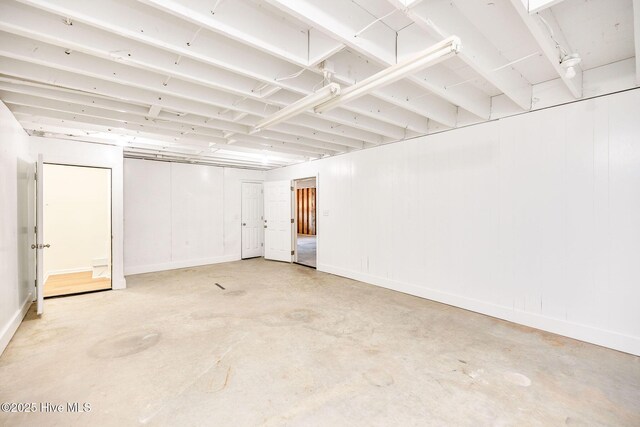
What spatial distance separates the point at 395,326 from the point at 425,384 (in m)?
1.03

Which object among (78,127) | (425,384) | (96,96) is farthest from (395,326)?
(78,127)

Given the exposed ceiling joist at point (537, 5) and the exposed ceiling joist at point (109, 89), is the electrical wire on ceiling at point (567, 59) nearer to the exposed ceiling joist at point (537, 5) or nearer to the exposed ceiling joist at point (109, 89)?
the exposed ceiling joist at point (537, 5)

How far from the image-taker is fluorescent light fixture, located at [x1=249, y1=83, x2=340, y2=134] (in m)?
2.36

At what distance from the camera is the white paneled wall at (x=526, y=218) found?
263 centimetres

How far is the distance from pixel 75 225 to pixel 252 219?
3.71 meters

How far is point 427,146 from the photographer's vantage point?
Result: 13.5 ft

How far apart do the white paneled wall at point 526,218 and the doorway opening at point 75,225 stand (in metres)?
5.39

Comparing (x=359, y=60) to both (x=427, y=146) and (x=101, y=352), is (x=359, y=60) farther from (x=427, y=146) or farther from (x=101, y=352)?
(x=101, y=352)

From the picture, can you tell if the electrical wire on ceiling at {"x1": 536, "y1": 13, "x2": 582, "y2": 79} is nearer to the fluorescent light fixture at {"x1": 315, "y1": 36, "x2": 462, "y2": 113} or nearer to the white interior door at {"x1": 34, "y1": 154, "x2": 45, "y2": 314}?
the fluorescent light fixture at {"x1": 315, "y1": 36, "x2": 462, "y2": 113}

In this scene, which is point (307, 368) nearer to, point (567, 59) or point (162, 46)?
point (162, 46)

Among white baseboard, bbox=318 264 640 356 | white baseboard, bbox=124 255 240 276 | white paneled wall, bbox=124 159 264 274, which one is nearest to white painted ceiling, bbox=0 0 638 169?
white paneled wall, bbox=124 159 264 274

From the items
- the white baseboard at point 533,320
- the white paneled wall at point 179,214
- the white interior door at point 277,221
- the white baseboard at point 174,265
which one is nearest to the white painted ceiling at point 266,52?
the white paneled wall at point 179,214

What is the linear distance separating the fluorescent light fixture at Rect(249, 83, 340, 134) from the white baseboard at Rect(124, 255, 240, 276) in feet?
14.6

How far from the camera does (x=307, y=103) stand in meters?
2.64
